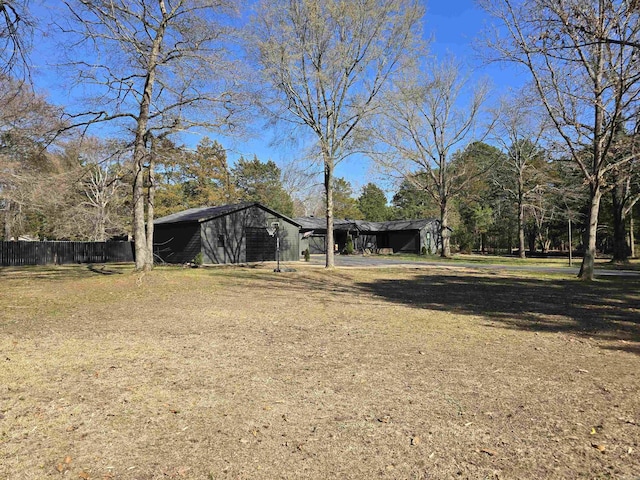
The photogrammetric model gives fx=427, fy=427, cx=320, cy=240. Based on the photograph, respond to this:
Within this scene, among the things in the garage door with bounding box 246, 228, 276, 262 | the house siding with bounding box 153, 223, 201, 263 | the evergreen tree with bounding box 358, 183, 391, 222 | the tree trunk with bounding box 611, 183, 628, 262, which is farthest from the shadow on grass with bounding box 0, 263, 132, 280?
the evergreen tree with bounding box 358, 183, 391, 222

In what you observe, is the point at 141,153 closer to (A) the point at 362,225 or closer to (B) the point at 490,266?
(B) the point at 490,266

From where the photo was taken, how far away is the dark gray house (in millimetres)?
26422

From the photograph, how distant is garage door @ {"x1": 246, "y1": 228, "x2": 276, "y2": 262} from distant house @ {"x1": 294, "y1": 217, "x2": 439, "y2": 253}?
13935 millimetres

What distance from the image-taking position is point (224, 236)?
2736 centimetres

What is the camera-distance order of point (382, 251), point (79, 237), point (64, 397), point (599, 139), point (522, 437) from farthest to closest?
point (382, 251), point (79, 237), point (599, 139), point (64, 397), point (522, 437)

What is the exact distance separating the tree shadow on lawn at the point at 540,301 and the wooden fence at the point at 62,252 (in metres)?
22.9

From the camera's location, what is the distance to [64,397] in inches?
162

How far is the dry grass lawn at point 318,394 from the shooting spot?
9.82ft

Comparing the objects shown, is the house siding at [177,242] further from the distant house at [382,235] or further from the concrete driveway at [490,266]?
the distant house at [382,235]

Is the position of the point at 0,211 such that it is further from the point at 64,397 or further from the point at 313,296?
the point at 64,397

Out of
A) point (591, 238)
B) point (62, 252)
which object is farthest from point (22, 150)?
point (591, 238)

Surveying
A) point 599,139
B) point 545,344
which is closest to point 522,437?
point 545,344

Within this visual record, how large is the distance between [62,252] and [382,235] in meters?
33.0

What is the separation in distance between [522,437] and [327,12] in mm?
20260
